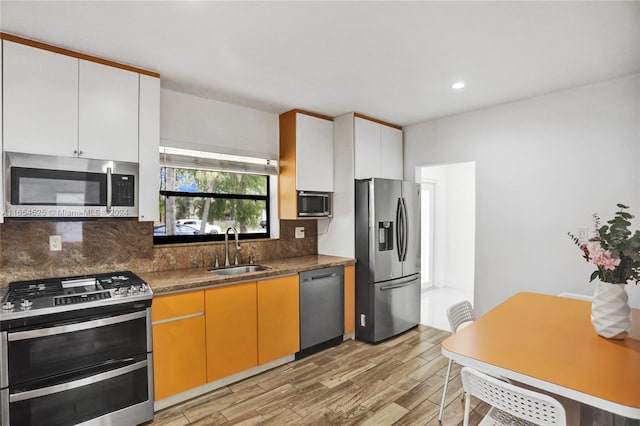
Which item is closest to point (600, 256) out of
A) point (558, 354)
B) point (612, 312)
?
point (612, 312)

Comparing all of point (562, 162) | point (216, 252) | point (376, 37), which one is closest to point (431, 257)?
point (562, 162)

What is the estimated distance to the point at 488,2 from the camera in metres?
1.77

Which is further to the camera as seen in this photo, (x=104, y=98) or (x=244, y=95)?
(x=244, y=95)

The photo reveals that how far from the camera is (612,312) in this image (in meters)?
1.77

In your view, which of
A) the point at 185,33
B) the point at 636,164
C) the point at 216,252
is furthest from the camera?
the point at 216,252

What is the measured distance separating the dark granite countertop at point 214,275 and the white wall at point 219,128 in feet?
1.93

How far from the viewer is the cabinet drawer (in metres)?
2.34

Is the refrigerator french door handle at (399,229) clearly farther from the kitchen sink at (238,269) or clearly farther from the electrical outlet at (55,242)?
the electrical outlet at (55,242)

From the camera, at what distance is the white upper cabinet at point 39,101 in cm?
206

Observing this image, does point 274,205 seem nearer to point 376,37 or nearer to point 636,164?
point 376,37

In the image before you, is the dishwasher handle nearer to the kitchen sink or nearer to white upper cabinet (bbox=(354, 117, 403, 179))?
the kitchen sink

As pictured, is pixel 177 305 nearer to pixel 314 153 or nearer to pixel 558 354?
pixel 314 153

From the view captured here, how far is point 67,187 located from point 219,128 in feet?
4.86

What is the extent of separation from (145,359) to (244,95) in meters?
2.35
